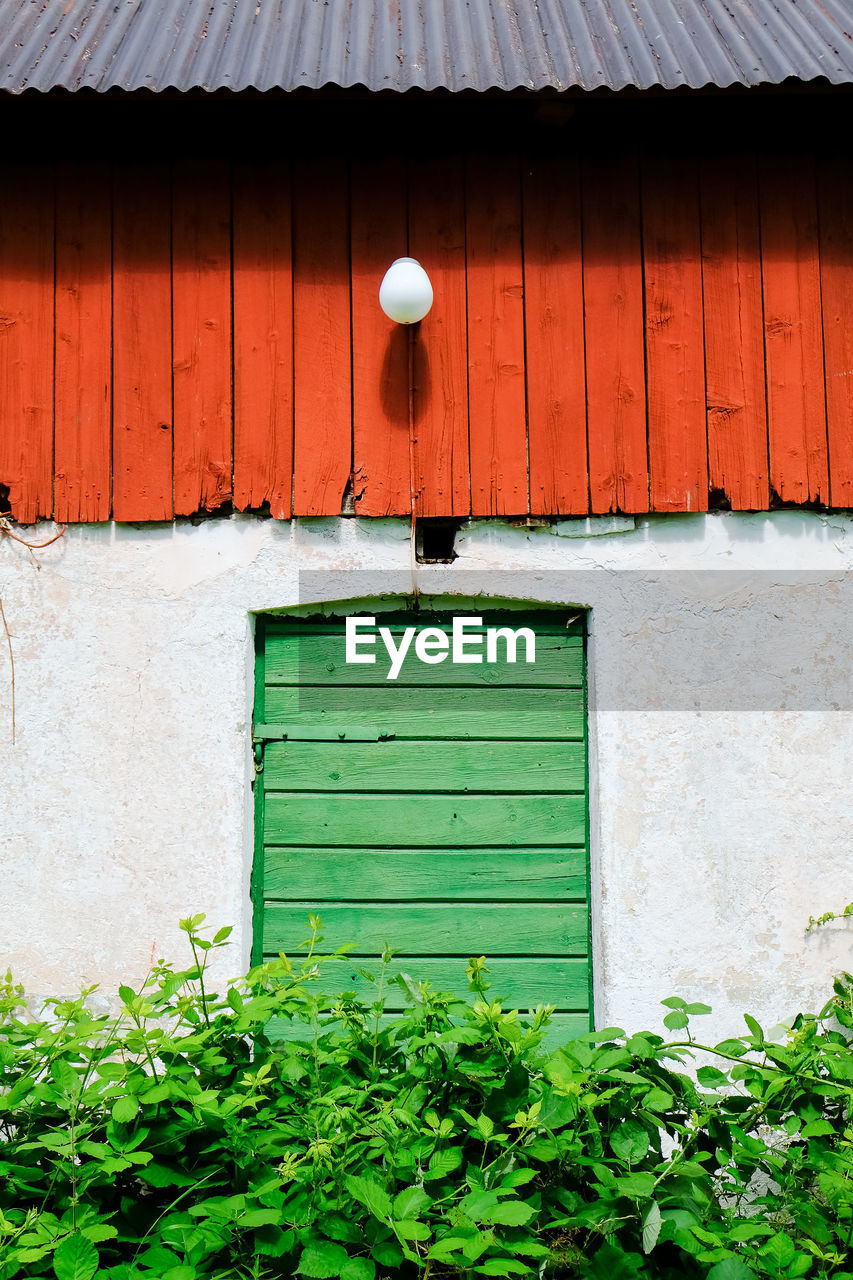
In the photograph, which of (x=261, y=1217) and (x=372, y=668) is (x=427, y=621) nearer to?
(x=372, y=668)

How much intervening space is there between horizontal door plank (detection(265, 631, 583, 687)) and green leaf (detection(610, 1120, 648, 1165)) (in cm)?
172

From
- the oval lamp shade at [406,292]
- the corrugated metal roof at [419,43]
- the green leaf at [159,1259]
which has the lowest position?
the green leaf at [159,1259]

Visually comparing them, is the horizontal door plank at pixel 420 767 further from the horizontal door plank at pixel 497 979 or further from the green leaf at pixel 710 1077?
the green leaf at pixel 710 1077

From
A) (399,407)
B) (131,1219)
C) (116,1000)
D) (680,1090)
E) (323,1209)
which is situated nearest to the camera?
(323,1209)

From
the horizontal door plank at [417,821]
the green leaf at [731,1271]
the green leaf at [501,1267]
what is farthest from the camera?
the horizontal door plank at [417,821]

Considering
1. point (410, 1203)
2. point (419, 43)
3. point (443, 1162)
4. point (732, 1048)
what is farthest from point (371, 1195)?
point (419, 43)

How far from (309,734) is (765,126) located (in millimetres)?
2981

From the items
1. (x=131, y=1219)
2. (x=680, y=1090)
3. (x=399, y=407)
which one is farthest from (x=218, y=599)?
(x=680, y=1090)

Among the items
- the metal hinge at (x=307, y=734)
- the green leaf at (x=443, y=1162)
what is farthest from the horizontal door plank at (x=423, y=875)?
the green leaf at (x=443, y=1162)

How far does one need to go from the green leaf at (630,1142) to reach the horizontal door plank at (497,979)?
50.4 inches

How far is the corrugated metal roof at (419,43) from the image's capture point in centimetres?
329

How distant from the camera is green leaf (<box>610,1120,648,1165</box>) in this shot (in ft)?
6.31

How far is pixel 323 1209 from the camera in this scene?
71.1 inches

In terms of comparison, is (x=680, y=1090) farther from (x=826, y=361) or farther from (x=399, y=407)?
(x=826, y=361)
